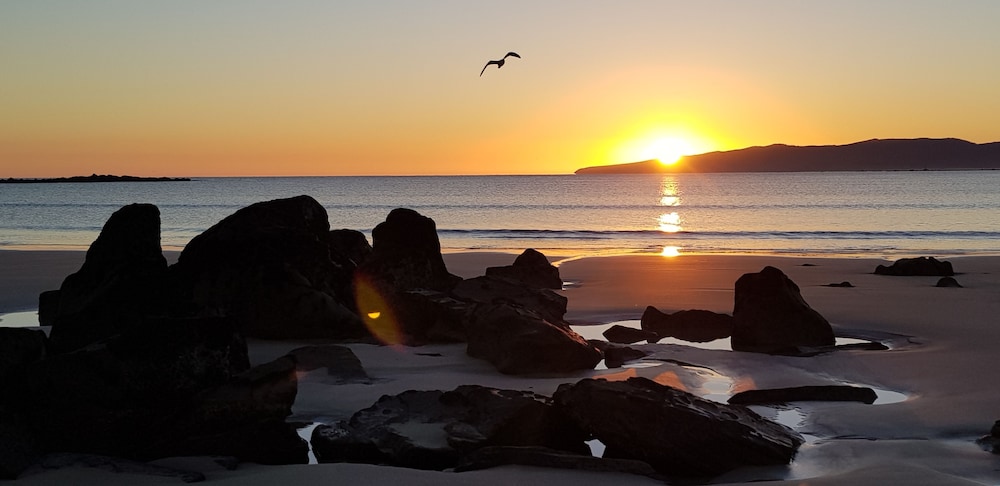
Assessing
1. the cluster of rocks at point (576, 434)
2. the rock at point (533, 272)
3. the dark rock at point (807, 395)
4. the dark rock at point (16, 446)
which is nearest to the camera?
the dark rock at point (16, 446)

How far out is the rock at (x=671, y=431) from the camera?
17.7ft

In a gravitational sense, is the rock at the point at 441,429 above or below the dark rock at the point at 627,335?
above

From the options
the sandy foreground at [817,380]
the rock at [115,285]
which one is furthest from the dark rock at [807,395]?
the rock at [115,285]

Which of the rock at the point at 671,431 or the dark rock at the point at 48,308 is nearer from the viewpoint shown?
the rock at the point at 671,431

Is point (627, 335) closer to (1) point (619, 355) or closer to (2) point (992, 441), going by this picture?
(1) point (619, 355)

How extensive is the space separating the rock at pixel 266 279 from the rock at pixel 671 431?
16.3 ft

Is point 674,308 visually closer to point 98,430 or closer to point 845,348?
point 845,348

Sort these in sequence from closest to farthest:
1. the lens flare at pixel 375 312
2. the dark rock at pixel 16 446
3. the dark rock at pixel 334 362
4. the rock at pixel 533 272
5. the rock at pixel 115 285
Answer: the dark rock at pixel 16 446, the dark rock at pixel 334 362, the rock at pixel 115 285, the lens flare at pixel 375 312, the rock at pixel 533 272

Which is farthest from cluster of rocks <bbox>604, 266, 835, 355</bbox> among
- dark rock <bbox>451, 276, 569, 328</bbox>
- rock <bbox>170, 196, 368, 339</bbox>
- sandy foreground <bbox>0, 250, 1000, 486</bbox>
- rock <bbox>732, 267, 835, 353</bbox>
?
rock <bbox>170, 196, 368, 339</bbox>

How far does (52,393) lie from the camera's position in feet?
18.3

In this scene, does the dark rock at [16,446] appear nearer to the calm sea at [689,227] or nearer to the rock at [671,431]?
the rock at [671,431]

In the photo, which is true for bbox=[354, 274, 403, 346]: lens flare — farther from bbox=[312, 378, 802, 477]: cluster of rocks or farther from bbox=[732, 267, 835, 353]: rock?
bbox=[312, 378, 802, 477]: cluster of rocks

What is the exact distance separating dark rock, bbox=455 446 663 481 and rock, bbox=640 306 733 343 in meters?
5.30

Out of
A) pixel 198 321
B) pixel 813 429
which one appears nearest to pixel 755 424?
pixel 813 429
